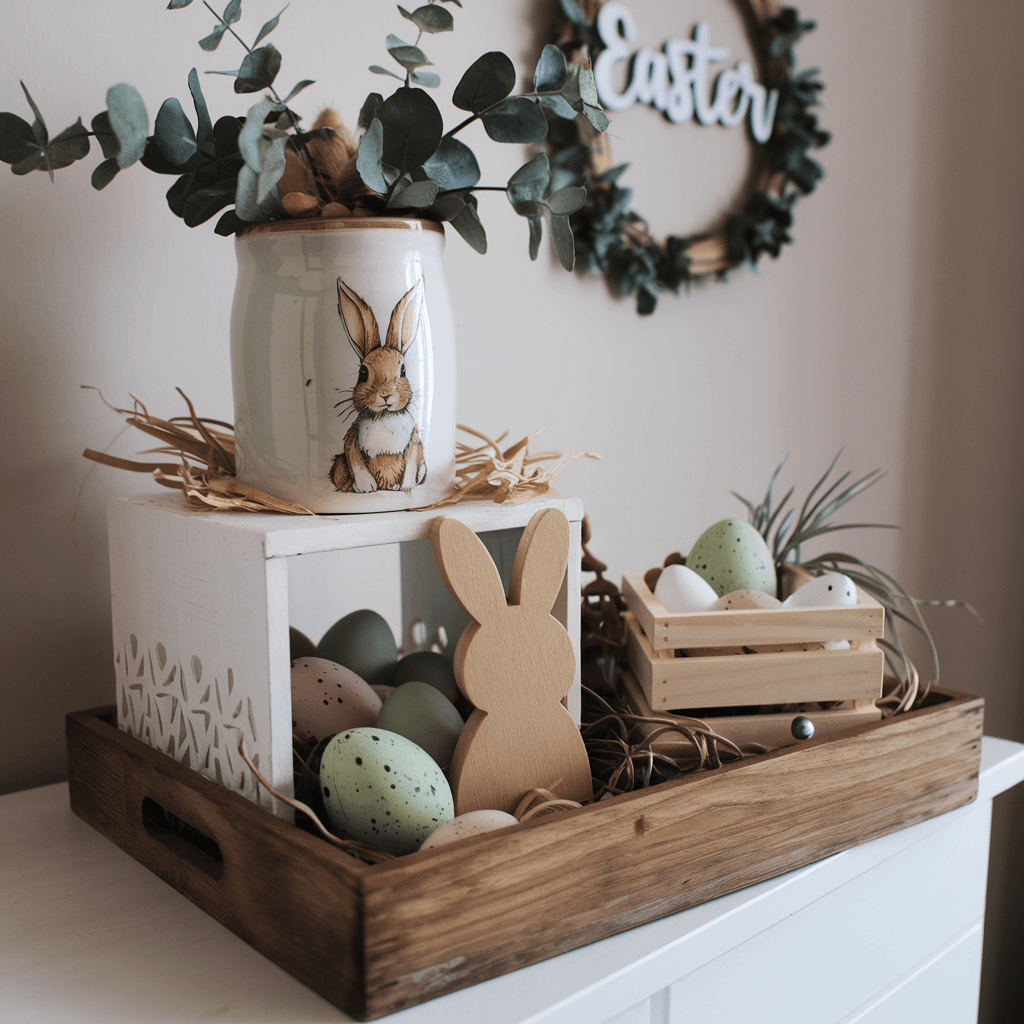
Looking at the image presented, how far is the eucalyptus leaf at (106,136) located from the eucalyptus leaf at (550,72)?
25 cm

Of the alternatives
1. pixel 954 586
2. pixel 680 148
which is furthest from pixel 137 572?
pixel 954 586

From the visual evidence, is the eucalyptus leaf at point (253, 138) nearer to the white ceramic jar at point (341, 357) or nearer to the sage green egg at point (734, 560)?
the white ceramic jar at point (341, 357)

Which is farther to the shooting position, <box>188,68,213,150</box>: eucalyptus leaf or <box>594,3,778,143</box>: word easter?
<box>594,3,778,143</box>: word easter

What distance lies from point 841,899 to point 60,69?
855mm

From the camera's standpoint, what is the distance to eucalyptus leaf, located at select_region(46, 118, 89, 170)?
566 mm

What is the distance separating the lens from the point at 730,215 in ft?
3.96

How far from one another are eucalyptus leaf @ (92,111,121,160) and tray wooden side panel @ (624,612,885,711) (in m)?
0.47

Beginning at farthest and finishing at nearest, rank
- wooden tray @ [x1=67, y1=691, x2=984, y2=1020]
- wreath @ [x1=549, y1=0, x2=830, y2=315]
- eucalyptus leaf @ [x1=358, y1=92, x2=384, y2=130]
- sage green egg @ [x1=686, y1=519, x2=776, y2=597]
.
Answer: wreath @ [x1=549, y1=0, x2=830, y2=315] < sage green egg @ [x1=686, y1=519, x2=776, y2=597] < eucalyptus leaf @ [x1=358, y1=92, x2=384, y2=130] < wooden tray @ [x1=67, y1=691, x2=984, y2=1020]

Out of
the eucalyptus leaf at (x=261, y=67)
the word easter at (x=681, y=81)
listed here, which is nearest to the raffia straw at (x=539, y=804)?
the eucalyptus leaf at (x=261, y=67)

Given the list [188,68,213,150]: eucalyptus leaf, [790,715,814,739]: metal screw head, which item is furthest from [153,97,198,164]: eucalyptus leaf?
[790,715,814,739]: metal screw head

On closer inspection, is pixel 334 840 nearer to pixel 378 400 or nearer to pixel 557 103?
pixel 378 400

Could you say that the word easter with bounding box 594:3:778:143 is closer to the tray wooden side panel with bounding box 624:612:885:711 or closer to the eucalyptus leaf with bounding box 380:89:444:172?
the eucalyptus leaf with bounding box 380:89:444:172

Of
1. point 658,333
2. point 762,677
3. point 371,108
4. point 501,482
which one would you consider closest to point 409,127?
point 371,108

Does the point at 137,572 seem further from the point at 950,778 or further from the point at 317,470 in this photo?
the point at 950,778
